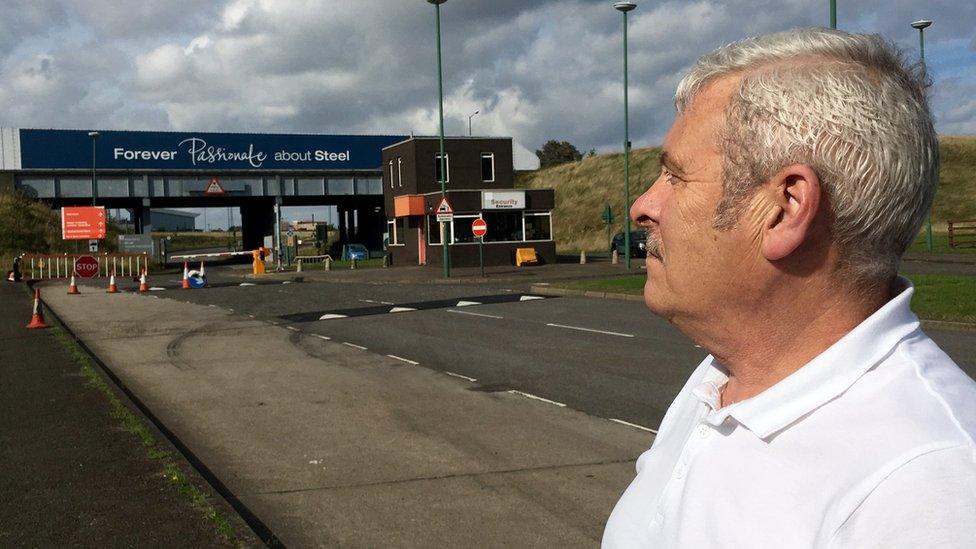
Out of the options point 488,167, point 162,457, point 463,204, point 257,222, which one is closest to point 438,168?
point 488,167

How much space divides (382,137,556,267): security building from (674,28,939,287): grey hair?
1629 inches

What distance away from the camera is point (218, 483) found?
6.25 m

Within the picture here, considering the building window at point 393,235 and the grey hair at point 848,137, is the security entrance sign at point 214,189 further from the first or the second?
the grey hair at point 848,137

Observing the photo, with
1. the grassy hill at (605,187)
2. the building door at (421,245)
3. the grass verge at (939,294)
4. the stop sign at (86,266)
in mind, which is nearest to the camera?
the grass verge at (939,294)

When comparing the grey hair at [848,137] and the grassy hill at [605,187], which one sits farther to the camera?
the grassy hill at [605,187]

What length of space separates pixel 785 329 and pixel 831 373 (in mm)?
176

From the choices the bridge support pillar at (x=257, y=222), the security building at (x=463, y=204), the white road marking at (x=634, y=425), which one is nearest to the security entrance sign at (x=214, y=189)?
the bridge support pillar at (x=257, y=222)

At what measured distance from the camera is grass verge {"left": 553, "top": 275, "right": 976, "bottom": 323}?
15.1m

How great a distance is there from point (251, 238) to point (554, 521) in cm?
7662

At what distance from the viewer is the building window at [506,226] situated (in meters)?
44.1

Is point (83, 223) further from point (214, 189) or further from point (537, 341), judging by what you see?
point (537, 341)

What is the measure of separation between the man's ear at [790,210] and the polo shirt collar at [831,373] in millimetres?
147

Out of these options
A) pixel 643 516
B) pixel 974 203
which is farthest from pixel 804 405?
pixel 974 203

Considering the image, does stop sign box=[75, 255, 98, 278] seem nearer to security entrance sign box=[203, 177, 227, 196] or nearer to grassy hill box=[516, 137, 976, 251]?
security entrance sign box=[203, 177, 227, 196]
